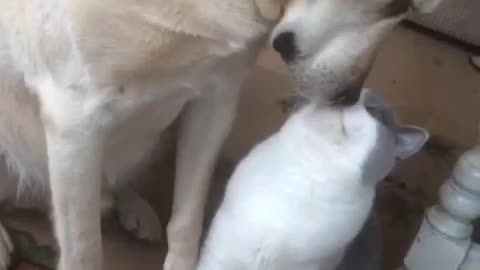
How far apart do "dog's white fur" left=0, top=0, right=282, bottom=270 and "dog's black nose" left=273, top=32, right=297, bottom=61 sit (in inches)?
1.2

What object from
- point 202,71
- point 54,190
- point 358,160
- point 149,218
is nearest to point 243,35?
point 202,71

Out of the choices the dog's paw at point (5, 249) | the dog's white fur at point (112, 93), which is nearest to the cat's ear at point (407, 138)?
the dog's white fur at point (112, 93)

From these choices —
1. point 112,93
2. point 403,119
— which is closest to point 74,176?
point 112,93

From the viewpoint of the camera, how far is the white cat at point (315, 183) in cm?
113

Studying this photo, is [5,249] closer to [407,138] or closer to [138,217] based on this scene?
[138,217]

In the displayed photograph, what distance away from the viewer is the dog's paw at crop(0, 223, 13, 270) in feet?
4.59

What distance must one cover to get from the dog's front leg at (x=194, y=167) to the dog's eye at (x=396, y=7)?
0.90 feet

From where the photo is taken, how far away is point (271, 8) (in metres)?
1.07

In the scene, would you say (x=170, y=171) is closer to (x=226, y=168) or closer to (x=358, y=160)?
(x=226, y=168)

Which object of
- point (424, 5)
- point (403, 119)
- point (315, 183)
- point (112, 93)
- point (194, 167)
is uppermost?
point (424, 5)

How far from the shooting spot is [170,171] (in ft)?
5.28

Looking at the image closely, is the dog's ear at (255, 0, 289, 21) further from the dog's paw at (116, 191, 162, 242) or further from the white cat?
the dog's paw at (116, 191, 162, 242)

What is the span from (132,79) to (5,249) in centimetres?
47

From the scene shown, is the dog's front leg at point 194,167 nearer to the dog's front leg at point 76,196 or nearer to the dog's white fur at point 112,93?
the dog's white fur at point 112,93
